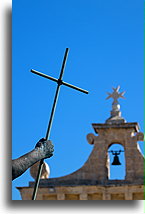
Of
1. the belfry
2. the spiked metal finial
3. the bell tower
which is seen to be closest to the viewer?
the belfry

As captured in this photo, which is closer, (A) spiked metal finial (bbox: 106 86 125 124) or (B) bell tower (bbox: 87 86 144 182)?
(A) spiked metal finial (bbox: 106 86 125 124)

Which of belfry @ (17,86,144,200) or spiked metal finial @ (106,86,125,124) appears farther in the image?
spiked metal finial @ (106,86,125,124)

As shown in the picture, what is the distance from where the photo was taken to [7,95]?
7715mm

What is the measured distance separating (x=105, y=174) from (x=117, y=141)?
30.1 inches

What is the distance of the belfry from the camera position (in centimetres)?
1694

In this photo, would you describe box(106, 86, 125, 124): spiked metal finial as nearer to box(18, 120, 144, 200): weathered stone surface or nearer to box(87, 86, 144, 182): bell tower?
box(87, 86, 144, 182): bell tower

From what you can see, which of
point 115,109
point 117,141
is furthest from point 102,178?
point 115,109

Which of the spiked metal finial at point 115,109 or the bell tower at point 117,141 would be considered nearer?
the spiked metal finial at point 115,109

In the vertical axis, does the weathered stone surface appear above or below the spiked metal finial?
Result: below

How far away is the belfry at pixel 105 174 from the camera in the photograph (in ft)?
55.6

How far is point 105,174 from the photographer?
17438 millimetres

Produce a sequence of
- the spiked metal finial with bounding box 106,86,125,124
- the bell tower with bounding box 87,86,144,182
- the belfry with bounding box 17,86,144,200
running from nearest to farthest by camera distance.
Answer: the belfry with bounding box 17,86,144,200 < the spiked metal finial with bounding box 106,86,125,124 < the bell tower with bounding box 87,86,144,182

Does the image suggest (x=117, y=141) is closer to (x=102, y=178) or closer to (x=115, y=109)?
(x=115, y=109)

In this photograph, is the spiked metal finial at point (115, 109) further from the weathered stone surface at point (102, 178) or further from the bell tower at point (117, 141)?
the weathered stone surface at point (102, 178)
